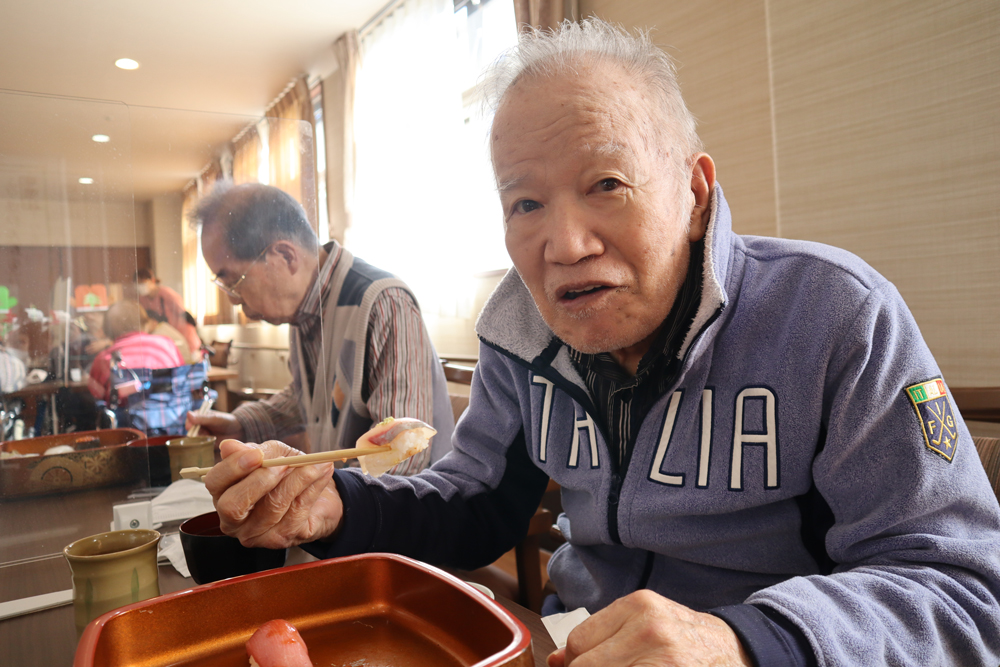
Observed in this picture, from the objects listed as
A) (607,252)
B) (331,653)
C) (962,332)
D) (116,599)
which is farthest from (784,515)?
(962,332)

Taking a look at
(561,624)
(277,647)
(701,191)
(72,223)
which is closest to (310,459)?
(277,647)

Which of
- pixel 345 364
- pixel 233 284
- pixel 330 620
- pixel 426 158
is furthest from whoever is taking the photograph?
pixel 426 158

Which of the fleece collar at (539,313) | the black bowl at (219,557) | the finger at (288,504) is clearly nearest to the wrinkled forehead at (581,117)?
the fleece collar at (539,313)

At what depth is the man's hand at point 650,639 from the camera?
0.50 meters

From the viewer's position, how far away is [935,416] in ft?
2.36

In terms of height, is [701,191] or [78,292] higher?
[701,191]

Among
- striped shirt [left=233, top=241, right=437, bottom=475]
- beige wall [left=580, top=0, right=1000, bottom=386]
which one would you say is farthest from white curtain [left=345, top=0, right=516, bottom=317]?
striped shirt [left=233, top=241, right=437, bottom=475]

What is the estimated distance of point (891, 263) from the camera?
1.82 metres

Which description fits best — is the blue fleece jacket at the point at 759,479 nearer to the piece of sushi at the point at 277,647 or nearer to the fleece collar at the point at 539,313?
the fleece collar at the point at 539,313

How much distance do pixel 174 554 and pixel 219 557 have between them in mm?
284

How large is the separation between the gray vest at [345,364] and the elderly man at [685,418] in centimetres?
44

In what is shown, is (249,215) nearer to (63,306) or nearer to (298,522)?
(63,306)

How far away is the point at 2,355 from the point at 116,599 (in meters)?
0.64

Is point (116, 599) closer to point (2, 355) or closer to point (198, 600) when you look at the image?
point (198, 600)
